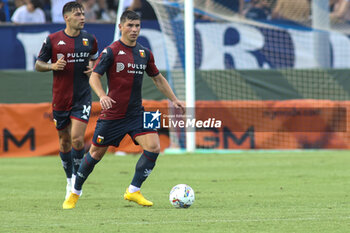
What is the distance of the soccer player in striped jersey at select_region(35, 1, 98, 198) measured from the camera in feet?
31.8

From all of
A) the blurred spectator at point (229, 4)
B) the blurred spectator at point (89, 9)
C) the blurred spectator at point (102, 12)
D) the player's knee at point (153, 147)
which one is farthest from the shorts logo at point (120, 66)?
the blurred spectator at point (102, 12)

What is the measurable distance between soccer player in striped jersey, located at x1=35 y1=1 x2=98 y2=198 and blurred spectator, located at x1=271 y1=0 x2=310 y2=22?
1015cm

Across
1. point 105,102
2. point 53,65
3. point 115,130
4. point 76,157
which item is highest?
point 53,65

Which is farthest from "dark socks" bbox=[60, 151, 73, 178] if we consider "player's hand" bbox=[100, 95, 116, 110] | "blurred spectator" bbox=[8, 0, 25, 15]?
"blurred spectator" bbox=[8, 0, 25, 15]

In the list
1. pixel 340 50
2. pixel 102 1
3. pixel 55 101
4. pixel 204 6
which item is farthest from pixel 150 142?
pixel 102 1

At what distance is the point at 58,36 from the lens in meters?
9.80

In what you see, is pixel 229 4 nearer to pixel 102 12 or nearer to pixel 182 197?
pixel 102 12

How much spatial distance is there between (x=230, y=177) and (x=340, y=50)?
27.5 feet

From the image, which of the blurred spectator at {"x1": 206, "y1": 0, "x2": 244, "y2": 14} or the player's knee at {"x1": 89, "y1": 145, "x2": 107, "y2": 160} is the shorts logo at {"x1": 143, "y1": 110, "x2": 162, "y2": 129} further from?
the blurred spectator at {"x1": 206, "y1": 0, "x2": 244, "y2": 14}

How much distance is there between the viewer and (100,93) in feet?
27.1

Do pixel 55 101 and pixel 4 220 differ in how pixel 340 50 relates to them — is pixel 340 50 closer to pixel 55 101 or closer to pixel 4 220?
pixel 55 101

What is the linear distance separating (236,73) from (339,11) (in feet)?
11.3

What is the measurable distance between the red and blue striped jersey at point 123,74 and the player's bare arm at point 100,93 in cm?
8

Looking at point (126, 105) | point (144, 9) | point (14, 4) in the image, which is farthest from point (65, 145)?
point (14, 4)
